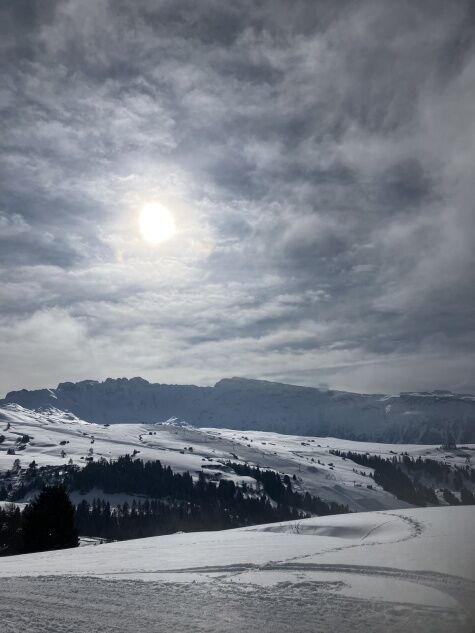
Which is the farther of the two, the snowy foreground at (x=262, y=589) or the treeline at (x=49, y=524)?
the treeline at (x=49, y=524)

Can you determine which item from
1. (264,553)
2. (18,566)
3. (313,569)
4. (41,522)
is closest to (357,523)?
(264,553)

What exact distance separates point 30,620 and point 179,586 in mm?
4929

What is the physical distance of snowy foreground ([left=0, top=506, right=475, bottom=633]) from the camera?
35.9 feet

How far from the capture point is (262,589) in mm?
13875

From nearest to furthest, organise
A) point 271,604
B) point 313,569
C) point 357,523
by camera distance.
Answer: point 271,604
point 313,569
point 357,523

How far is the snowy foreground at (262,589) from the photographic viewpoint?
431 inches

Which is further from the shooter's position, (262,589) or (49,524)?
(49,524)

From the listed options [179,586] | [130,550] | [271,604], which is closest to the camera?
[271,604]

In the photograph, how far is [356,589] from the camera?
13156 millimetres

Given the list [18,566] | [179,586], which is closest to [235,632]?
[179,586]

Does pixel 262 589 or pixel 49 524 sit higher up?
pixel 262 589

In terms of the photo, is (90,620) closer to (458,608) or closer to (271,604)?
(271,604)

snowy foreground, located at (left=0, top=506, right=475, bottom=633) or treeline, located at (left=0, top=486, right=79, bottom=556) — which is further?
treeline, located at (left=0, top=486, right=79, bottom=556)

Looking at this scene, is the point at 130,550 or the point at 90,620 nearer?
the point at 90,620
